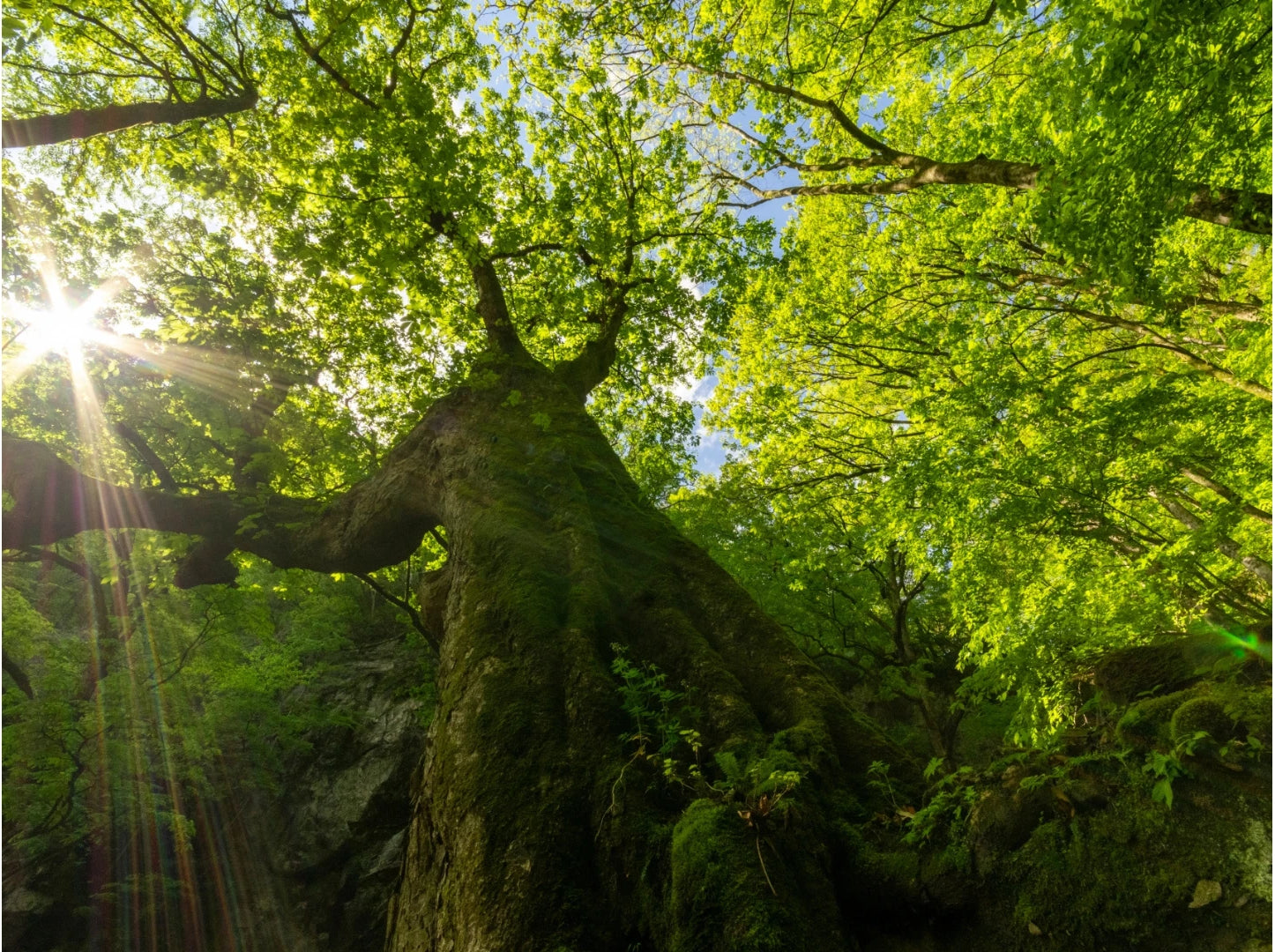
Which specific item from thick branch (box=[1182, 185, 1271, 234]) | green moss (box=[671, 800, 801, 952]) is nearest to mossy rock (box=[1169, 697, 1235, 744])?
green moss (box=[671, 800, 801, 952])

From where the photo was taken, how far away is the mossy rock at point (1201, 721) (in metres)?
A: 2.12

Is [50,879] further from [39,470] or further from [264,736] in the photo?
[39,470]

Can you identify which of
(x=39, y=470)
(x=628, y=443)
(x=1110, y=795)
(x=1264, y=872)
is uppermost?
(x=628, y=443)

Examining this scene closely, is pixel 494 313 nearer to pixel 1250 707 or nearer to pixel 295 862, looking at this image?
pixel 1250 707

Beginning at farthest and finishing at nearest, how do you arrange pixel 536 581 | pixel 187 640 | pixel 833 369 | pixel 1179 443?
1. pixel 187 640
2. pixel 833 369
3. pixel 1179 443
4. pixel 536 581

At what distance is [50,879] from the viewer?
12.7m

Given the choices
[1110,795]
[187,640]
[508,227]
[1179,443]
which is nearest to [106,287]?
[508,227]

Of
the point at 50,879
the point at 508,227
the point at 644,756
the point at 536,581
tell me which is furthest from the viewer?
the point at 50,879

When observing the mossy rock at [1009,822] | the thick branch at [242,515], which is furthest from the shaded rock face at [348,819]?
the mossy rock at [1009,822]

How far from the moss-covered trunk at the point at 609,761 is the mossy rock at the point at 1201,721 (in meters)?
1.44

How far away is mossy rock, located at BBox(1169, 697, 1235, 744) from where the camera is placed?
2123mm

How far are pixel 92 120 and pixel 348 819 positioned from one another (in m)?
16.9

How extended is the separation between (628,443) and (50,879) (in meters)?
17.4

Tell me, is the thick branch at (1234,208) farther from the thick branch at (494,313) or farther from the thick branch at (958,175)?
the thick branch at (494,313)
